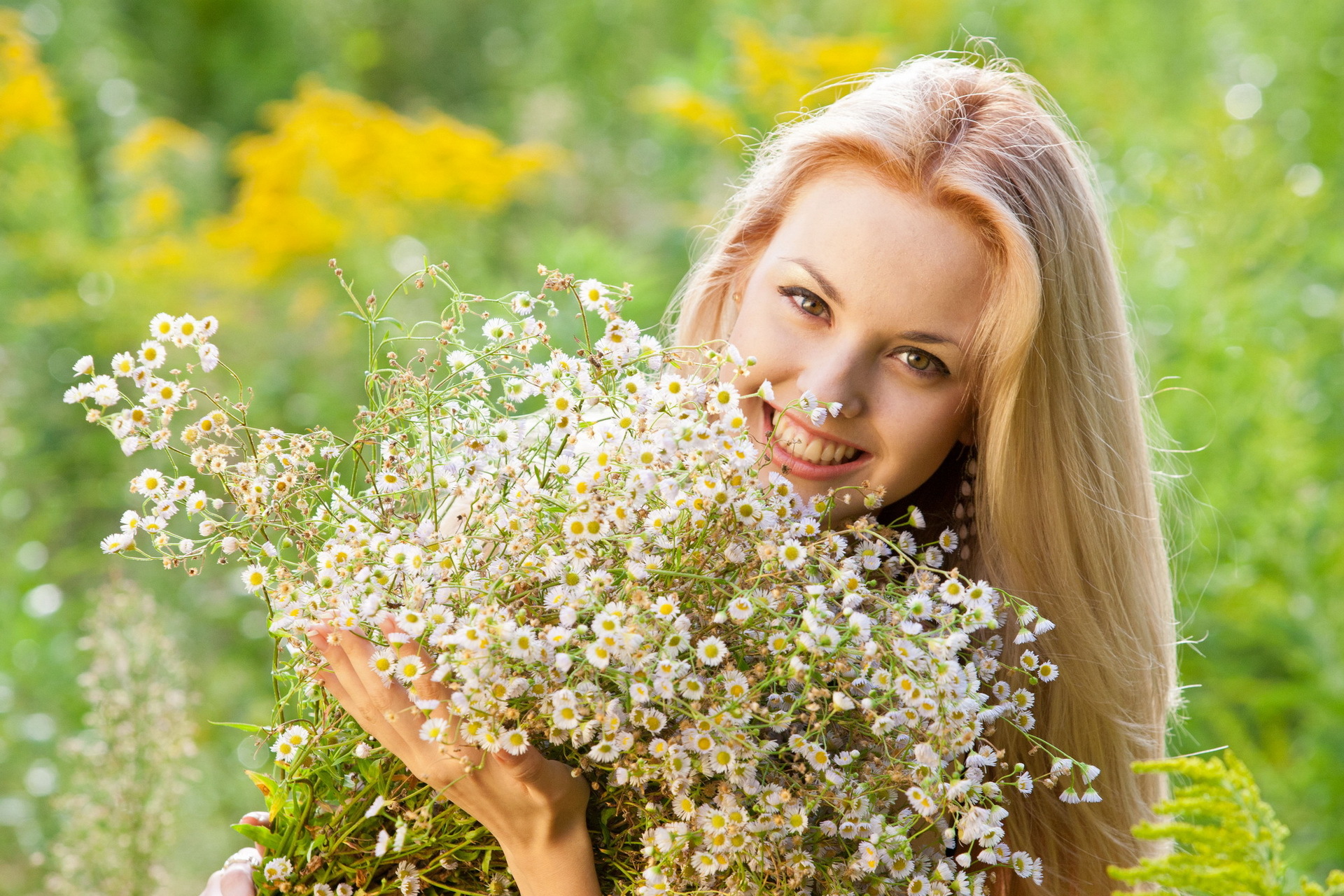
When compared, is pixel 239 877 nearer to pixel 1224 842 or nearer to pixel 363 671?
pixel 363 671

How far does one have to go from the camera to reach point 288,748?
1054 millimetres

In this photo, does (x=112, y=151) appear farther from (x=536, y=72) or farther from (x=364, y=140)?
(x=536, y=72)

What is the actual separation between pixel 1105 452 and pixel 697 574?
0.84m

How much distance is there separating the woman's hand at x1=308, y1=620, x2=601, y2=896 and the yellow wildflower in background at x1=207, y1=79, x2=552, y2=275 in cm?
344

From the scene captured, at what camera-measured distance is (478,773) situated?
1042 mm

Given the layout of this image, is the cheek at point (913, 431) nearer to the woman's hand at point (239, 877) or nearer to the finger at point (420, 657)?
the finger at point (420, 657)

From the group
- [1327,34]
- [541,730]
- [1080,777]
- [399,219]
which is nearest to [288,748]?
[541,730]

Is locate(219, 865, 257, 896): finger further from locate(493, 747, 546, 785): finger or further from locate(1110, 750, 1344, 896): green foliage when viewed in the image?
locate(1110, 750, 1344, 896): green foliage

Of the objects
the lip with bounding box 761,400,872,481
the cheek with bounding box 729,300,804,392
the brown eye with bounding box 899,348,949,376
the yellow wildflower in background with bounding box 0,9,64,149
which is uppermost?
the brown eye with bounding box 899,348,949,376

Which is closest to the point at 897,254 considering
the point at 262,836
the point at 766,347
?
the point at 766,347

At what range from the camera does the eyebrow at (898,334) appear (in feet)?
4.48

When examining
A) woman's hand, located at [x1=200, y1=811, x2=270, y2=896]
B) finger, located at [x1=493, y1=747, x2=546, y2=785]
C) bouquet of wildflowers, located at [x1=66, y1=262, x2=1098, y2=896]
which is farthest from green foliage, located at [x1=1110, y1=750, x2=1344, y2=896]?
woman's hand, located at [x1=200, y1=811, x2=270, y2=896]

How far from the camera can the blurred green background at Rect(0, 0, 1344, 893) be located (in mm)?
2826

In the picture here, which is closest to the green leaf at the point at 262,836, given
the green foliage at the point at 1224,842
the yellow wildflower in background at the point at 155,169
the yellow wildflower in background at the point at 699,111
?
the green foliage at the point at 1224,842
